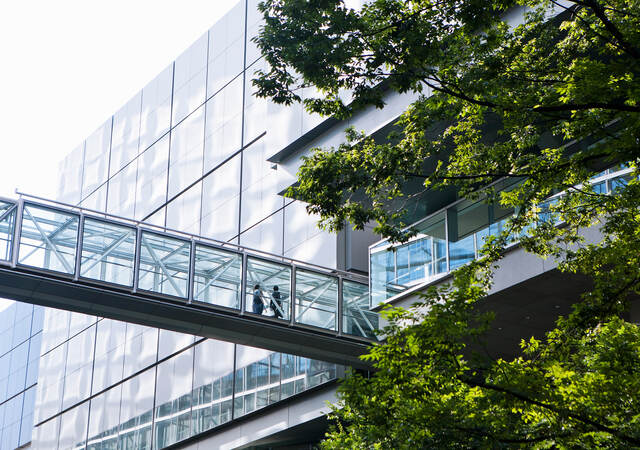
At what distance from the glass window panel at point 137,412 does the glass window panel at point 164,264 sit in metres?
16.3

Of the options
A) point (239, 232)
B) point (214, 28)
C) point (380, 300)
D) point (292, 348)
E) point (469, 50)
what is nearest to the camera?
point (469, 50)

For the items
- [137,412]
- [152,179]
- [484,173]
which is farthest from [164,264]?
[152,179]

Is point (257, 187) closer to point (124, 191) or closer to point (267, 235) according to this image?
point (267, 235)

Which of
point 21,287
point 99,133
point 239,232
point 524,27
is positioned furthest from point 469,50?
point 99,133

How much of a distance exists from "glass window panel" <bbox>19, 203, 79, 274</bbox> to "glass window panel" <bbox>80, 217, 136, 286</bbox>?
14.3 inches

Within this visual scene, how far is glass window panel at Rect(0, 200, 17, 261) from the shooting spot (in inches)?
874

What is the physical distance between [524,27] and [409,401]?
269 inches

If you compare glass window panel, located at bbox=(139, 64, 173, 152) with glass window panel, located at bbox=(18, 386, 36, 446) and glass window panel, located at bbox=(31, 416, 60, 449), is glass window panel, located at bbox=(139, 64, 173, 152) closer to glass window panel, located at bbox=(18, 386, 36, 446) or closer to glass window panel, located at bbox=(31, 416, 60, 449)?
glass window panel, located at bbox=(31, 416, 60, 449)

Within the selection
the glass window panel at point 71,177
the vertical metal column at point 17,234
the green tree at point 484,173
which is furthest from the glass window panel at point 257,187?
the green tree at point 484,173

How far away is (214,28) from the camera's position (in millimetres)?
43906

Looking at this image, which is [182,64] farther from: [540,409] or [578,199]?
[540,409]

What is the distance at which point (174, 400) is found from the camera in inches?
1513

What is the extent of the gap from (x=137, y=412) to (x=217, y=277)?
17.8 m

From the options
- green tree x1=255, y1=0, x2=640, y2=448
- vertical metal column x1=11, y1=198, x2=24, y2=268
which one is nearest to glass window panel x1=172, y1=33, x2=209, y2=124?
vertical metal column x1=11, y1=198, x2=24, y2=268
